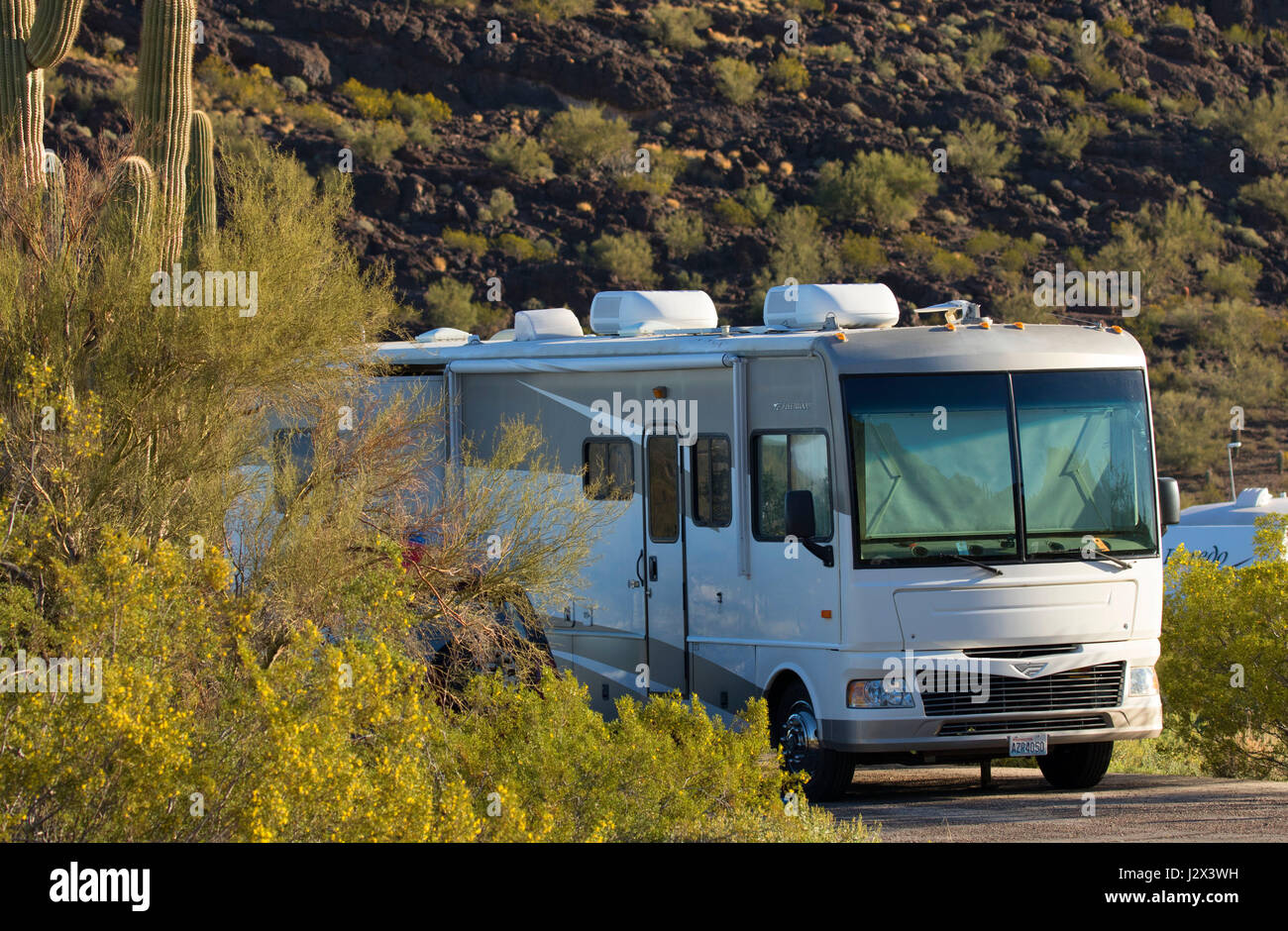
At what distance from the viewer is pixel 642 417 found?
11.0 meters

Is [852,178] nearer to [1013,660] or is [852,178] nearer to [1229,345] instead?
[1229,345]

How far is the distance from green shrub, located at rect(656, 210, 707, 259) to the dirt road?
24929mm

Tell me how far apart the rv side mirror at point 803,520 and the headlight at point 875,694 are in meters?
0.73

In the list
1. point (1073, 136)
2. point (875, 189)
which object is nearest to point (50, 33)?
point (875, 189)

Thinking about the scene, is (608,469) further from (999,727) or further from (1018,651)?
(999,727)

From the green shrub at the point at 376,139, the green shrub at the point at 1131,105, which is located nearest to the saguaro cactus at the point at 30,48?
the green shrub at the point at 376,139

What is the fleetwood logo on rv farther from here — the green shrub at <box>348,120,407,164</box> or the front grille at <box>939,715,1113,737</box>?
the green shrub at <box>348,120,407,164</box>

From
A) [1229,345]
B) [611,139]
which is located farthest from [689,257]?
[1229,345]

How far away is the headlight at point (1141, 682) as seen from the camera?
385 inches

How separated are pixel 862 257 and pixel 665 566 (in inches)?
1030

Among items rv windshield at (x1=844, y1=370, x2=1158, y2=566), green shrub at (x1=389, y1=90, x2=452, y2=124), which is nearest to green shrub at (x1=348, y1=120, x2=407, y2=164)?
green shrub at (x1=389, y1=90, x2=452, y2=124)

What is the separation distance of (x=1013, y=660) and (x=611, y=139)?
2998 cm

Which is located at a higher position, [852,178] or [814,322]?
[852,178]
